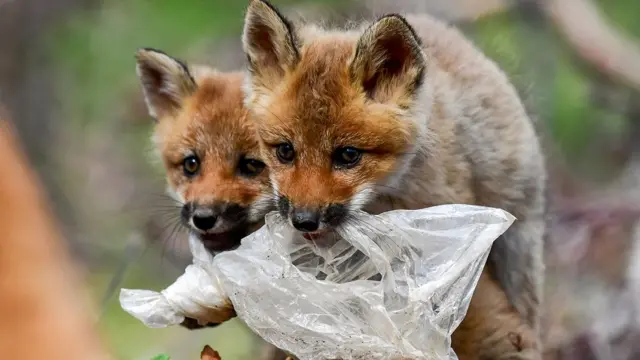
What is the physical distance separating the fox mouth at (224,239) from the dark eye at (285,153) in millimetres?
213

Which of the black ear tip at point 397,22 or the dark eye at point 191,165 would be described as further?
the dark eye at point 191,165

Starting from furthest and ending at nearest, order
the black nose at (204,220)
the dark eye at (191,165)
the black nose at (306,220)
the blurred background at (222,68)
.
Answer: the blurred background at (222,68), the dark eye at (191,165), the black nose at (204,220), the black nose at (306,220)

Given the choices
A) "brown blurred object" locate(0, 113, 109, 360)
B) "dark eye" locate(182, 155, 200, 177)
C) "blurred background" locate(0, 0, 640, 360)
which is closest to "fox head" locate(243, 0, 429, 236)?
"dark eye" locate(182, 155, 200, 177)

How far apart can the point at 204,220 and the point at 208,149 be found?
167 millimetres

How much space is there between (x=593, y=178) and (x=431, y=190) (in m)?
0.70

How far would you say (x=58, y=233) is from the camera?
210 centimetres

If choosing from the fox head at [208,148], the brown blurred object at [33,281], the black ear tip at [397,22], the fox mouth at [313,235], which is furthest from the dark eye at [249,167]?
the brown blurred object at [33,281]

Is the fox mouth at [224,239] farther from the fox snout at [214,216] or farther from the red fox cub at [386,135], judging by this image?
the red fox cub at [386,135]

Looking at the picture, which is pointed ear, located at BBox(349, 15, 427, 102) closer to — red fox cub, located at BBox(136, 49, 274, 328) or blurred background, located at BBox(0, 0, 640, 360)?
red fox cub, located at BBox(136, 49, 274, 328)

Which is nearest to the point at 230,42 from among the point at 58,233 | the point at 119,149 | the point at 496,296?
the point at 119,149

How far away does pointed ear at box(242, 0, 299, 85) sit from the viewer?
1.31 metres

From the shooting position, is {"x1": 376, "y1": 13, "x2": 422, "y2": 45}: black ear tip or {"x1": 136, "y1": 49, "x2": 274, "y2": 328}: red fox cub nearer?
{"x1": 376, "y1": 13, "x2": 422, "y2": 45}: black ear tip

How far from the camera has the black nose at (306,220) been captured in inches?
48.1

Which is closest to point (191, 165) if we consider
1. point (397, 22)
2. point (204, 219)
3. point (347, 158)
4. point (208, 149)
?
point (208, 149)
